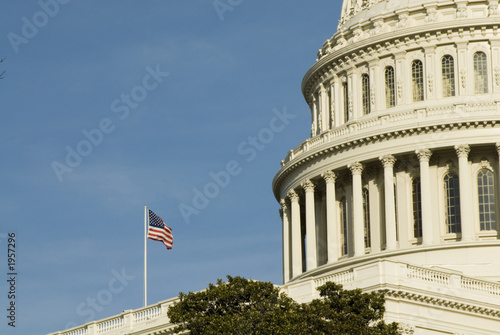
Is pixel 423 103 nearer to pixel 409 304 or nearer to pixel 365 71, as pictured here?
pixel 365 71

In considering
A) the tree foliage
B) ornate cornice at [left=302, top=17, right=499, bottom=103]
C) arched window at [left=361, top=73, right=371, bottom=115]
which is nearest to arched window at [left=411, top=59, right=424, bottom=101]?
ornate cornice at [left=302, top=17, right=499, bottom=103]

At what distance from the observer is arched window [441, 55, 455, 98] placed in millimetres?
87188

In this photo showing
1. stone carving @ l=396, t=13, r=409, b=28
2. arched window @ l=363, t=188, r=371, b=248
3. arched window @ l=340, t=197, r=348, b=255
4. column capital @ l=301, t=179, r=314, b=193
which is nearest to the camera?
arched window @ l=363, t=188, r=371, b=248

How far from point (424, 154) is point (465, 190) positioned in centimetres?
309

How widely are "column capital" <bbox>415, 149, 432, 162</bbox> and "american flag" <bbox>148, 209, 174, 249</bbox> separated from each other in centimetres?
1480

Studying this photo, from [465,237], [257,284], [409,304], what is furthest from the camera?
[465,237]

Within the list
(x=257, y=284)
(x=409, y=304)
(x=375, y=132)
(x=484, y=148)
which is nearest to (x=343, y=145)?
(x=375, y=132)

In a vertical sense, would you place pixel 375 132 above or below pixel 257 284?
above

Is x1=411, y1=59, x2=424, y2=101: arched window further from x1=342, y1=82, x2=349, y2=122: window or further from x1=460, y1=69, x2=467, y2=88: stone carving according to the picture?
x1=342, y1=82, x2=349, y2=122: window

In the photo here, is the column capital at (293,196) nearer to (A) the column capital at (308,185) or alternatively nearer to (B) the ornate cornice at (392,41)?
(A) the column capital at (308,185)

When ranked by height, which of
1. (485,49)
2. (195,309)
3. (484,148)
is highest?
(485,49)

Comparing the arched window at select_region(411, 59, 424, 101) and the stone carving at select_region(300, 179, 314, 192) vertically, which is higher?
the arched window at select_region(411, 59, 424, 101)

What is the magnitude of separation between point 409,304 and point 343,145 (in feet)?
75.0

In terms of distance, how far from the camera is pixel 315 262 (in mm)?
87812
